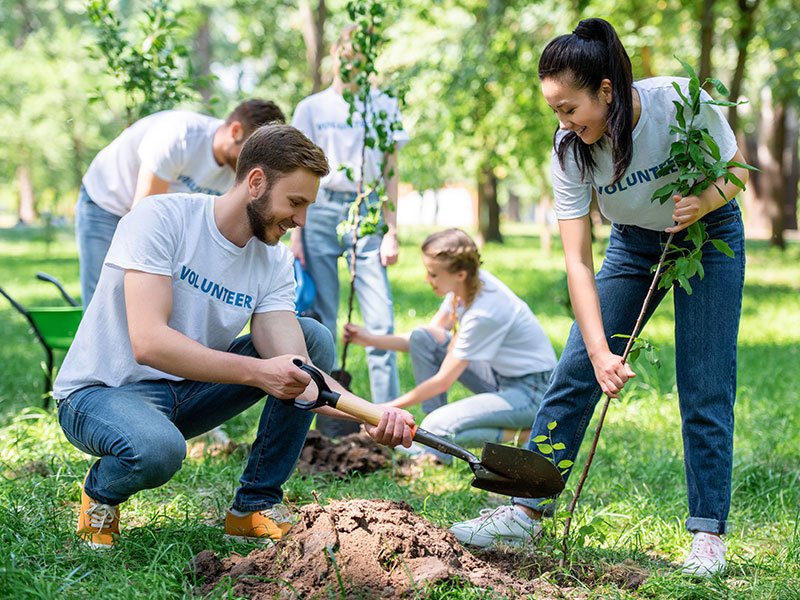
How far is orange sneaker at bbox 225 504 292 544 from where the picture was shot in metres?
2.72

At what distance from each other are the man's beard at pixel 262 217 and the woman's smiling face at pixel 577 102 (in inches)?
36.7

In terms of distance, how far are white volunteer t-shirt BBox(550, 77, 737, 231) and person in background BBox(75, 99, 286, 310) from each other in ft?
4.96

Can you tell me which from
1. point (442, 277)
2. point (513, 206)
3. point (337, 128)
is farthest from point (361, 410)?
point (513, 206)

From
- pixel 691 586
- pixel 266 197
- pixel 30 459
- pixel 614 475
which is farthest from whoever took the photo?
pixel 614 475

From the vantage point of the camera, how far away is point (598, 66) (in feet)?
7.79

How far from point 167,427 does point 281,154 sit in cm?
92

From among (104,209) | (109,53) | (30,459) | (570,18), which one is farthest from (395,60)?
(30,459)

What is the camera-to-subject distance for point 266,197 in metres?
2.55

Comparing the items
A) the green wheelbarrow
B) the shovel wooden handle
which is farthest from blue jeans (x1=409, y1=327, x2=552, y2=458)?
the green wheelbarrow

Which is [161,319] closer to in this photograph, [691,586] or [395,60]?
[691,586]

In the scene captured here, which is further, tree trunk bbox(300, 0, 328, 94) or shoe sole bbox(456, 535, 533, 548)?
tree trunk bbox(300, 0, 328, 94)

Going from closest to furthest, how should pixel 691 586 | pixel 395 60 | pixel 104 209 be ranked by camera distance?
pixel 691 586 → pixel 104 209 → pixel 395 60

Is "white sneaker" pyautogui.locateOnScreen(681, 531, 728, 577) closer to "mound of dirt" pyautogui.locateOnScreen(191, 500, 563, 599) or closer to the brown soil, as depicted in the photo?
the brown soil

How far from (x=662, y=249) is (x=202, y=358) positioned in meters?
1.54
